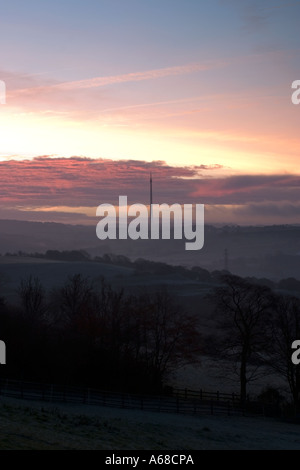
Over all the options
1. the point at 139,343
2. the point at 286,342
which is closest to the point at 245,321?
the point at 286,342

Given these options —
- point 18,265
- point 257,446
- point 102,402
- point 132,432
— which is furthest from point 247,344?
point 18,265

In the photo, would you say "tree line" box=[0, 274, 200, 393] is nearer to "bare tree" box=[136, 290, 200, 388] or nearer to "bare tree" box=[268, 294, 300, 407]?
"bare tree" box=[136, 290, 200, 388]

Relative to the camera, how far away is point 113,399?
1699 inches

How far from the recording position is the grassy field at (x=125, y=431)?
24.9 m

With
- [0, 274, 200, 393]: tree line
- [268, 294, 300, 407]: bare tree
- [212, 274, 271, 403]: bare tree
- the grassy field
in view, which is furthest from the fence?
[268, 294, 300, 407]: bare tree

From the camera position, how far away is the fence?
134 ft

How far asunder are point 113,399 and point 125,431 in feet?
42.3

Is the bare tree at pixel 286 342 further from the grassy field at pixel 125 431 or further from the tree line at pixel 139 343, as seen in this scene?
the grassy field at pixel 125 431

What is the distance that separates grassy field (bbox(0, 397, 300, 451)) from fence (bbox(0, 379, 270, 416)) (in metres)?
1.73

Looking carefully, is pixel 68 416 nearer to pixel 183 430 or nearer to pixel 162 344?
pixel 183 430

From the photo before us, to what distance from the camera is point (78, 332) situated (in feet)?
184

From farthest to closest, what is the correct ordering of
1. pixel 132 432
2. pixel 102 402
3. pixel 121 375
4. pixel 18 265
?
pixel 18 265 → pixel 121 375 → pixel 102 402 → pixel 132 432

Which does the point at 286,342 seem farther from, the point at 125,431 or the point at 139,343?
the point at 125,431

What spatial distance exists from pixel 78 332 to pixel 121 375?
783 cm
